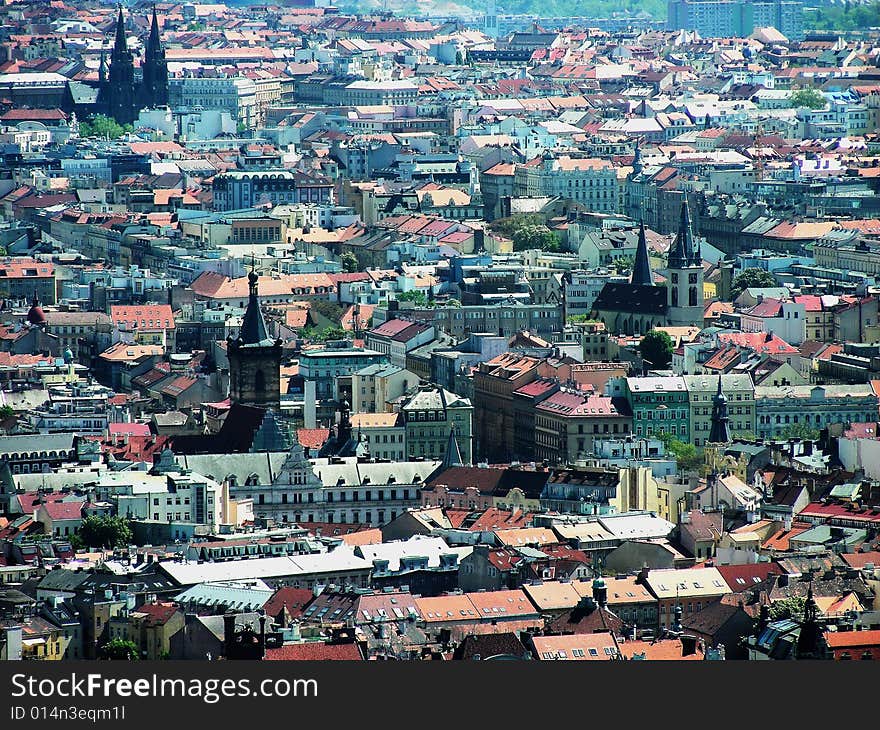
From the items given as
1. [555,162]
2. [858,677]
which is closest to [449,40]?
[555,162]

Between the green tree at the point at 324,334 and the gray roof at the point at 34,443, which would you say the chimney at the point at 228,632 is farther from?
the green tree at the point at 324,334

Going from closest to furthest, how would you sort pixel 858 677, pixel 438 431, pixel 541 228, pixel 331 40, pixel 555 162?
1. pixel 858 677
2. pixel 438 431
3. pixel 541 228
4. pixel 555 162
5. pixel 331 40

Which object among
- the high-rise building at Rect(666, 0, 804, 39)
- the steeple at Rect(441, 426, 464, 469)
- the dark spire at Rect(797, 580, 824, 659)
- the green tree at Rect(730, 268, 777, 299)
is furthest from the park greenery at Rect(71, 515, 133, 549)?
the high-rise building at Rect(666, 0, 804, 39)

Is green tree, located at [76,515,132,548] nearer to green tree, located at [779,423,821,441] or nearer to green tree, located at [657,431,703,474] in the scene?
green tree, located at [657,431,703,474]

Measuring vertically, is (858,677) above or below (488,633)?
above

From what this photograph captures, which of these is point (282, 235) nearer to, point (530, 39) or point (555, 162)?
point (555, 162)

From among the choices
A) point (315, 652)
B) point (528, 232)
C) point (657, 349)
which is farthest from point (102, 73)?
point (315, 652)

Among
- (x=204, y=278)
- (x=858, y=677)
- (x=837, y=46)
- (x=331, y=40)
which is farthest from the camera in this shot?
(x=331, y=40)

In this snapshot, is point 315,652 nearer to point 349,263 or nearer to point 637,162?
point 349,263
